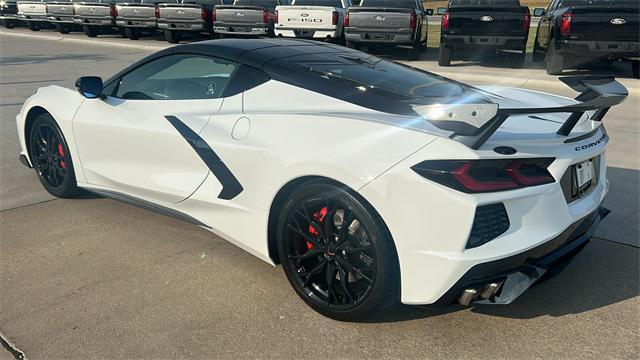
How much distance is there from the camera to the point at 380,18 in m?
12.8

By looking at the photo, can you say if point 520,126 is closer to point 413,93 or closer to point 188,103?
point 413,93

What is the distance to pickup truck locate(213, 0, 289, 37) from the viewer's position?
51.3 feet

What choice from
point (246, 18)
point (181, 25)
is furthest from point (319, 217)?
point (181, 25)

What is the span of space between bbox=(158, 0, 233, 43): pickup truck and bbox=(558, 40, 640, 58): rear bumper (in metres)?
10.6

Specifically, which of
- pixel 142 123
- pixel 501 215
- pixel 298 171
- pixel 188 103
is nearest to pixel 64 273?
pixel 142 123

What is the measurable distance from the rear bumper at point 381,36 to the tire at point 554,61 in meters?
3.12

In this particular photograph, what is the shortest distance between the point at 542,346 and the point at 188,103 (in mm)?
2431

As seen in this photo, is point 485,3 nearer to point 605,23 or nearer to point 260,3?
point 605,23

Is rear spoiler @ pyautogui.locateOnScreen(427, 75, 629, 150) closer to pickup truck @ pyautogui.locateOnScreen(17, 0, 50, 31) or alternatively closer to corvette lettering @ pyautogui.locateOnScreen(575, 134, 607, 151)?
corvette lettering @ pyautogui.locateOnScreen(575, 134, 607, 151)

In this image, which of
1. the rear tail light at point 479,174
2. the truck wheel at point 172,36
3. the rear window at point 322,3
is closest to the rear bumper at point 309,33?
the rear window at point 322,3

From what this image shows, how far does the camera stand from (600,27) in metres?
10.1

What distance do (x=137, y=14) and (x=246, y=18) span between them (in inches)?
191

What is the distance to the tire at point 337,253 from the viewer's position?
256cm

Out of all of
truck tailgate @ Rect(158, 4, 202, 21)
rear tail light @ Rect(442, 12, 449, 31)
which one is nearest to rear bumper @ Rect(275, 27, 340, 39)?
rear tail light @ Rect(442, 12, 449, 31)
